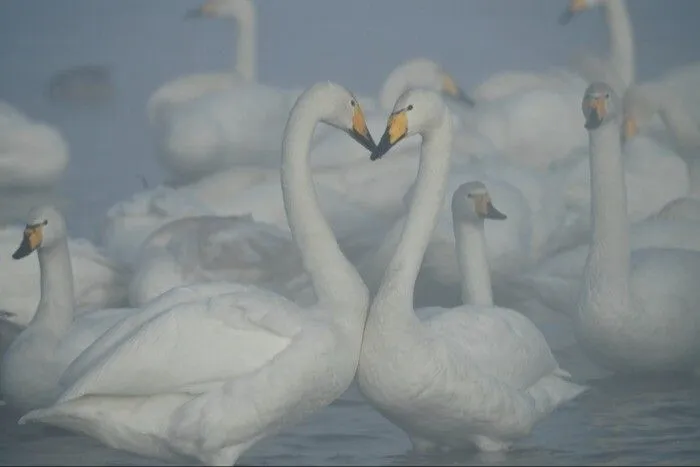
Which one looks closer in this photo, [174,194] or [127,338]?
[127,338]

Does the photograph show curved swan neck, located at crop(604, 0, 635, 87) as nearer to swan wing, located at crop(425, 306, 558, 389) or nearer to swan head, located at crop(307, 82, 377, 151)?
swan wing, located at crop(425, 306, 558, 389)

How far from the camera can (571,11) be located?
8.83m

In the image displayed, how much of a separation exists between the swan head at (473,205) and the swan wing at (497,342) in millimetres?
783

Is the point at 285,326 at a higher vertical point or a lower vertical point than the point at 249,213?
lower

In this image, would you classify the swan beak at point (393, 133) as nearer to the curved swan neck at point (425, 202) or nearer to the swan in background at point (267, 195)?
the curved swan neck at point (425, 202)

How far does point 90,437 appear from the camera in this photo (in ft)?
19.2

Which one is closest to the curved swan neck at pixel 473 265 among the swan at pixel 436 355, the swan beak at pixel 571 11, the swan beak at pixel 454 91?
the swan at pixel 436 355

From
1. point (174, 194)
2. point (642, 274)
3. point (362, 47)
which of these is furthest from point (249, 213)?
point (642, 274)

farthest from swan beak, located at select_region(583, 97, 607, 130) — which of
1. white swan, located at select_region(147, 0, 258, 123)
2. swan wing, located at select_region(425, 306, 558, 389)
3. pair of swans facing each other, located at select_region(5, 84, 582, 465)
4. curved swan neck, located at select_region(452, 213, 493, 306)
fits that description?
white swan, located at select_region(147, 0, 258, 123)

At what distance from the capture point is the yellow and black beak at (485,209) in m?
6.72

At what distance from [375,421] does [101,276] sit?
5.51ft

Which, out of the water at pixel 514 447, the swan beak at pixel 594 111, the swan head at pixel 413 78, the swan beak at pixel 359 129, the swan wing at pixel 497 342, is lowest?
the water at pixel 514 447

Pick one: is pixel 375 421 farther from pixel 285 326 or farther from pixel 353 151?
pixel 353 151

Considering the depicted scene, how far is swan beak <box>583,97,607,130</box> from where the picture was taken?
6676 mm
